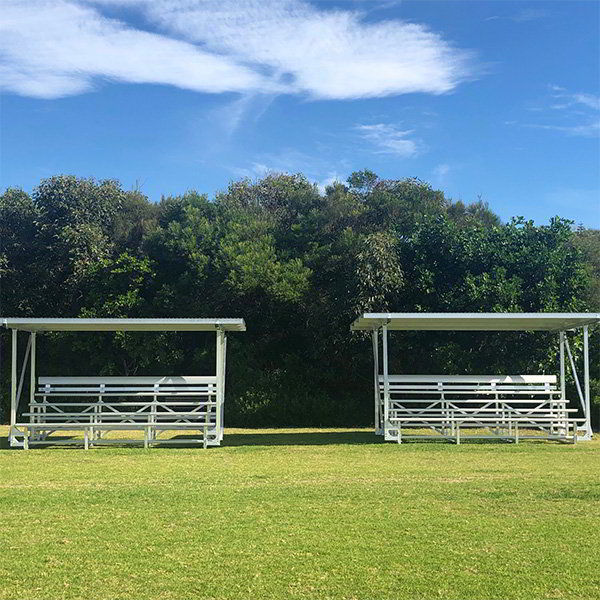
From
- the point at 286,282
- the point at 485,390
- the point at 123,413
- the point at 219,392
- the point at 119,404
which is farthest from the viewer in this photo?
the point at 286,282

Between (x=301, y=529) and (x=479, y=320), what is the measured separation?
7.62 m

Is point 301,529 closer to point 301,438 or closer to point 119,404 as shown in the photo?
point 301,438

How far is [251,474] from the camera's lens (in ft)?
27.9

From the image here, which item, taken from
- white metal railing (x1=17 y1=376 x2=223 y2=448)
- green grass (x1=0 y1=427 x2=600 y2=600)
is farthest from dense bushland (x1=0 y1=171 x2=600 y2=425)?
green grass (x1=0 y1=427 x2=600 y2=600)

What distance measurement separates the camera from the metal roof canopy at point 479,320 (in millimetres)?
11891

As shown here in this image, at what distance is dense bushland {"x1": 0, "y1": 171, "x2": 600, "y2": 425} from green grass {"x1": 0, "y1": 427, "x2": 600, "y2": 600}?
7.60 m

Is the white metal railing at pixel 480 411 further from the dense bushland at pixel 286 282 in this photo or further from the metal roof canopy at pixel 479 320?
the dense bushland at pixel 286 282

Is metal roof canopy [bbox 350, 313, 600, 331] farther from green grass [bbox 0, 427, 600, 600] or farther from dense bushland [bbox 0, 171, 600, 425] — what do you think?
green grass [bbox 0, 427, 600, 600]

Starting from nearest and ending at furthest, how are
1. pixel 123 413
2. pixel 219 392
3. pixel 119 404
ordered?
1. pixel 123 413
2. pixel 219 392
3. pixel 119 404

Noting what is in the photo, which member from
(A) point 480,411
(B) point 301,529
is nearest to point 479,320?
(A) point 480,411

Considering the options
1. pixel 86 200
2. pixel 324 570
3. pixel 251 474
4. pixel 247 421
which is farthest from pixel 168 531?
pixel 86 200

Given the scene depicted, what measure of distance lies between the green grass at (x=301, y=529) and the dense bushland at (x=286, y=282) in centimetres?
760

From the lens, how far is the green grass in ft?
13.9

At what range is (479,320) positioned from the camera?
12.4 metres
